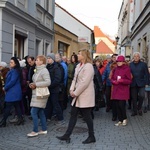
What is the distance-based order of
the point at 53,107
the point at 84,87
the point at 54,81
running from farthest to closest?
the point at 53,107 < the point at 54,81 < the point at 84,87

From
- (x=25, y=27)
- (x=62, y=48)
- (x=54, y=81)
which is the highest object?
(x=25, y=27)

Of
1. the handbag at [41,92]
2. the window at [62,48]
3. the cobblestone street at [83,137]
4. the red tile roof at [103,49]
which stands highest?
the red tile roof at [103,49]

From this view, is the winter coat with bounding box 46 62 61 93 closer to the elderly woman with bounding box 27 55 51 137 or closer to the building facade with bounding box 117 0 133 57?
the elderly woman with bounding box 27 55 51 137

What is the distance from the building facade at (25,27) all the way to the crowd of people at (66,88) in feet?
7.36

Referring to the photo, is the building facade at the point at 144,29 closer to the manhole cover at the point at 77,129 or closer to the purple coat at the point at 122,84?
the purple coat at the point at 122,84

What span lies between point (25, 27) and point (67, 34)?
11267mm

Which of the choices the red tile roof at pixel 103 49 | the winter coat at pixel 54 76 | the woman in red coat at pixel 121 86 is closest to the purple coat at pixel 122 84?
the woman in red coat at pixel 121 86

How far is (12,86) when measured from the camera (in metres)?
7.46

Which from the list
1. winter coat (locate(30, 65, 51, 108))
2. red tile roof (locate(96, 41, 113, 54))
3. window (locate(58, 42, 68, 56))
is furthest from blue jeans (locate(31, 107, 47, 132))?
red tile roof (locate(96, 41, 113, 54))

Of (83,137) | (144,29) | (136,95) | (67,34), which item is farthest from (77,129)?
(67,34)

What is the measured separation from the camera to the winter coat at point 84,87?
232 inches

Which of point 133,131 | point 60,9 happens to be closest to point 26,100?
point 133,131

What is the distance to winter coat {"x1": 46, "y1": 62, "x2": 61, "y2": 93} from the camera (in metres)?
7.83

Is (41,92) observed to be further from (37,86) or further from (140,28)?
(140,28)
